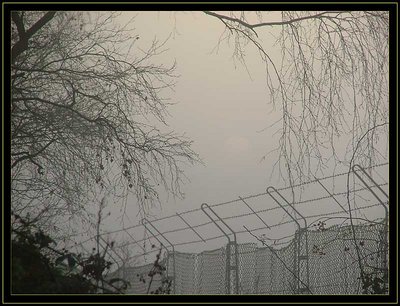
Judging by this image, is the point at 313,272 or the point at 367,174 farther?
the point at 313,272

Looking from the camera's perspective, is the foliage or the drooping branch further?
the drooping branch

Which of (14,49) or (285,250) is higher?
(14,49)

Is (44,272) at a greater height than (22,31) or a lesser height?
lesser

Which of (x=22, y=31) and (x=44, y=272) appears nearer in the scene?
(x=44, y=272)

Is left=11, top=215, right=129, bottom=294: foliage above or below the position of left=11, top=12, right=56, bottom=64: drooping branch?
below

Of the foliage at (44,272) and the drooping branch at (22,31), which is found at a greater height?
the drooping branch at (22,31)

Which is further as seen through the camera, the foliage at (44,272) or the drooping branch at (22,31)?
the drooping branch at (22,31)

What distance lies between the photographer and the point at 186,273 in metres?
6.28
